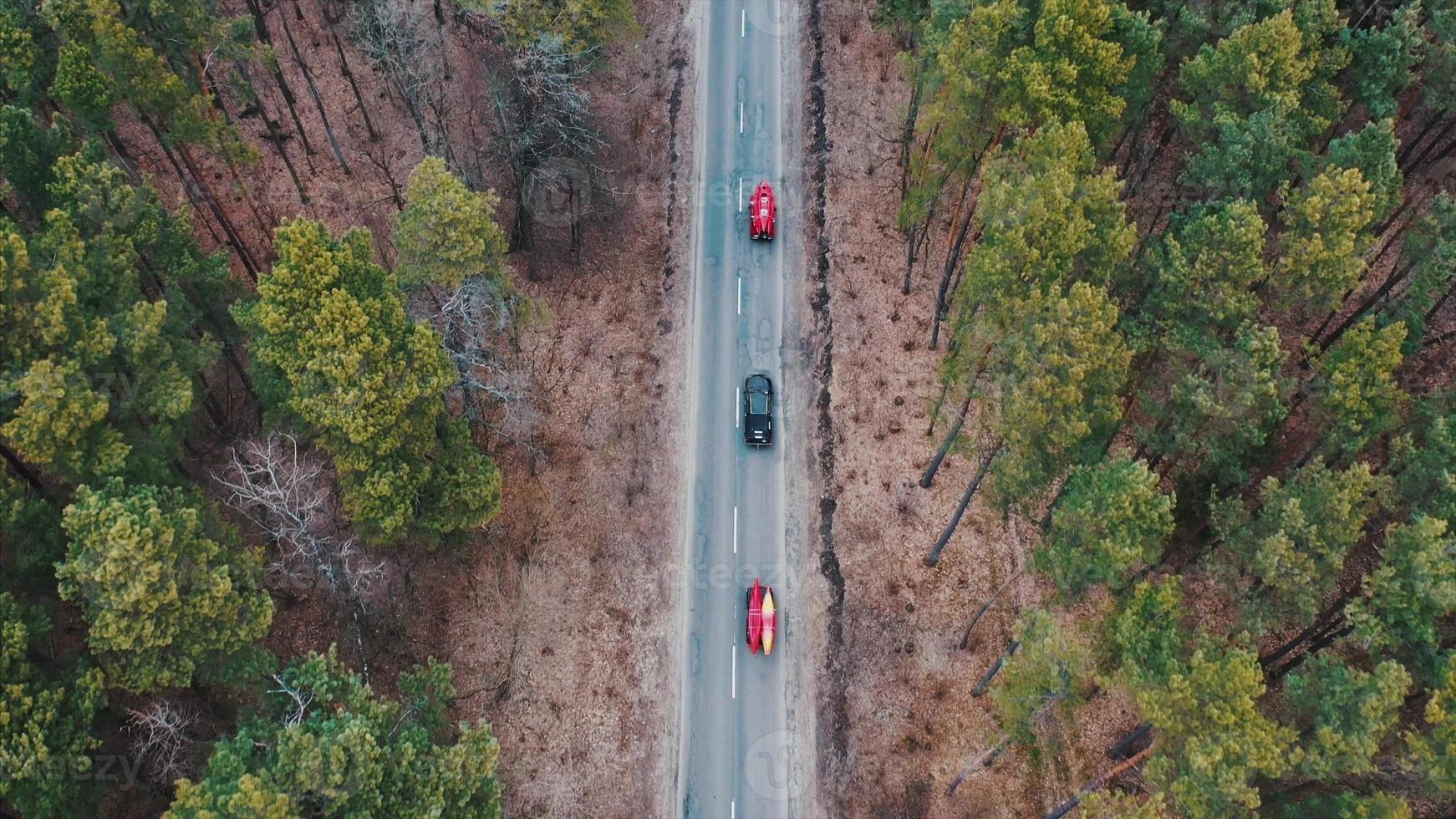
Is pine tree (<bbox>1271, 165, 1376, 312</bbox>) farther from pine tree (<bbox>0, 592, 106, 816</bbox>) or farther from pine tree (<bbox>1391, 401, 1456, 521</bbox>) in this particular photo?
pine tree (<bbox>0, 592, 106, 816</bbox>)

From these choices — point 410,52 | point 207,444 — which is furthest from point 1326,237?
point 207,444

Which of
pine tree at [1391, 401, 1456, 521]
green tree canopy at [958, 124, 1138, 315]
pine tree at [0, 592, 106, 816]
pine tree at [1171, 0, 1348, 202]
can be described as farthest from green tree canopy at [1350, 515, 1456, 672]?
pine tree at [0, 592, 106, 816]

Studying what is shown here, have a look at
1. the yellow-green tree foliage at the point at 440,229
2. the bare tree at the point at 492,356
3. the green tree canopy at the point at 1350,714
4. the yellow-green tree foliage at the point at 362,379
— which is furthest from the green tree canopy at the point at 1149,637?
the yellow-green tree foliage at the point at 440,229

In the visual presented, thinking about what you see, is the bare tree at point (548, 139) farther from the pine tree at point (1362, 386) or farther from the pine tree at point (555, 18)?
the pine tree at point (1362, 386)

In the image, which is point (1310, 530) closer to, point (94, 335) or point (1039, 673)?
point (1039, 673)

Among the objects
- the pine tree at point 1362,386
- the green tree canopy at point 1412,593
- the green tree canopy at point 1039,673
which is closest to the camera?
the green tree canopy at point 1412,593
